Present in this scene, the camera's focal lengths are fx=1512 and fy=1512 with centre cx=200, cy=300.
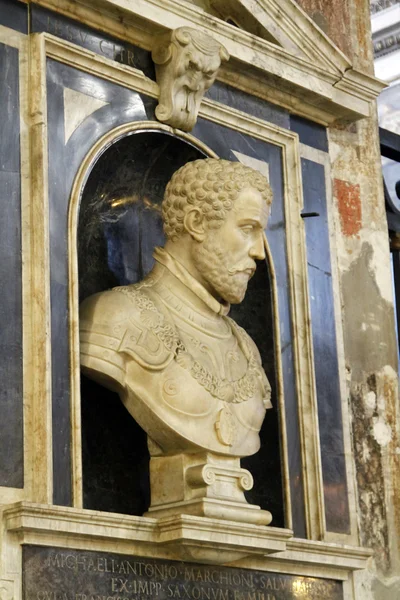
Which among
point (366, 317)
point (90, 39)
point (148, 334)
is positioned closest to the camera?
point (148, 334)

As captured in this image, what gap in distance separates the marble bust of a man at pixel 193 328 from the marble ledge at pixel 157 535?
387mm

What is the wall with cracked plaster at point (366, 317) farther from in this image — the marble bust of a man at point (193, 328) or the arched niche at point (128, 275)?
the marble bust of a man at point (193, 328)

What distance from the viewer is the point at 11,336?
6387mm

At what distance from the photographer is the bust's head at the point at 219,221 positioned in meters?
7.04

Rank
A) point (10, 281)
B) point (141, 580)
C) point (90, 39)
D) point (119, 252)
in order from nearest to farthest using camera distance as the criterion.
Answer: point (10, 281), point (141, 580), point (90, 39), point (119, 252)

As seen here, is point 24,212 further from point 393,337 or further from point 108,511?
point 393,337

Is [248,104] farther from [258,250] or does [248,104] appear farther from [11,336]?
[11,336]

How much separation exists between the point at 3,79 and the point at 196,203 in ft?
3.51

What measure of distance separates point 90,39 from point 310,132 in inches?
66.6

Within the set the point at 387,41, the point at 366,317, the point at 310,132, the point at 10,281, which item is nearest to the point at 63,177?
the point at 10,281

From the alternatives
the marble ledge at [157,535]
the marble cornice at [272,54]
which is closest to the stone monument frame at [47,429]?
the marble ledge at [157,535]

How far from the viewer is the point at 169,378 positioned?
6.74 m

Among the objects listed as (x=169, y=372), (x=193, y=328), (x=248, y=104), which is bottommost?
(x=169, y=372)

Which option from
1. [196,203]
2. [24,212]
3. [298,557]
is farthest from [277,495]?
[24,212]
